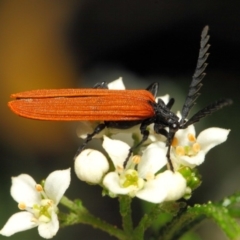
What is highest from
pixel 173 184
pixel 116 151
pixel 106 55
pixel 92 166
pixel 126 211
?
pixel 106 55

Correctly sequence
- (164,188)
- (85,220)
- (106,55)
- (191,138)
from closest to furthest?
1. (164,188)
2. (85,220)
3. (191,138)
4. (106,55)

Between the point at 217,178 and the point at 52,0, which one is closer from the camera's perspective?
the point at 217,178

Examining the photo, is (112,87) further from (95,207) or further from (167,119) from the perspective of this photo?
(95,207)

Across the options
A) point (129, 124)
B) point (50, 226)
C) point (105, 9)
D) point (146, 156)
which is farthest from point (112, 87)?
point (105, 9)

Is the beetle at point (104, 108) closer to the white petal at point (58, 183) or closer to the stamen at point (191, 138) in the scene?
the stamen at point (191, 138)

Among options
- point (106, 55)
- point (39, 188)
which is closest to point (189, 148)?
point (39, 188)

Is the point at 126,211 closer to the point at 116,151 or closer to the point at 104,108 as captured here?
the point at 116,151
